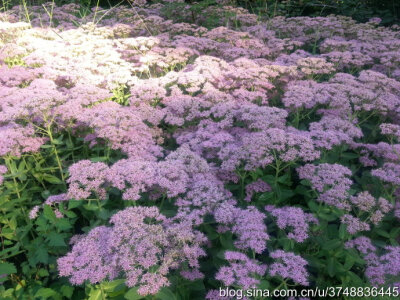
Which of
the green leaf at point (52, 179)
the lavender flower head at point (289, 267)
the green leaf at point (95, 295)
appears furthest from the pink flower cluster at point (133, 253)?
the green leaf at point (52, 179)

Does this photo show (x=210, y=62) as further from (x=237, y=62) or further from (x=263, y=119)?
(x=263, y=119)

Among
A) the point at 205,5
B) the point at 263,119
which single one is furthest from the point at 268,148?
the point at 205,5

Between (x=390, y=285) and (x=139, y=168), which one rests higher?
(x=139, y=168)

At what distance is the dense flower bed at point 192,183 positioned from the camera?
106 inches

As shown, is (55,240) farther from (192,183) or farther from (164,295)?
(192,183)

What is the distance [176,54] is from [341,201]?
4702mm

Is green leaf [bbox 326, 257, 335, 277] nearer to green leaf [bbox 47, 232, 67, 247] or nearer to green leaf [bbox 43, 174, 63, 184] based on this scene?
A: green leaf [bbox 47, 232, 67, 247]

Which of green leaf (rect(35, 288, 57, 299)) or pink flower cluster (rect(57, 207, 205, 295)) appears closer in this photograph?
pink flower cluster (rect(57, 207, 205, 295))

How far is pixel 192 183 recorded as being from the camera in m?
3.57

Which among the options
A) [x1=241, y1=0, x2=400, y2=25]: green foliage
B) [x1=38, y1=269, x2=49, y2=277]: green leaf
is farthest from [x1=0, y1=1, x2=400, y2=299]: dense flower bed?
[x1=241, y1=0, x2=400, y2=25]: green foliage

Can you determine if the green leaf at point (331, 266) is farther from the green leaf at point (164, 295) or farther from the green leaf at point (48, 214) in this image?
the green leaf at point (48, 214)

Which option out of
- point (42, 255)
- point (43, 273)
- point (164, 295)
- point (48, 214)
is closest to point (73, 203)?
point (48, 214)

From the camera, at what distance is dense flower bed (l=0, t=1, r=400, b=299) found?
2684 mm

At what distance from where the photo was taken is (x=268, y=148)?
383 cm
